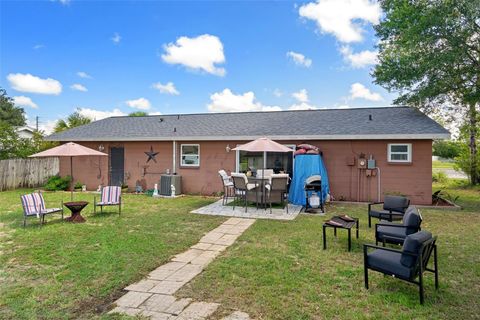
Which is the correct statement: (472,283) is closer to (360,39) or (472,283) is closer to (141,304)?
(141,304)

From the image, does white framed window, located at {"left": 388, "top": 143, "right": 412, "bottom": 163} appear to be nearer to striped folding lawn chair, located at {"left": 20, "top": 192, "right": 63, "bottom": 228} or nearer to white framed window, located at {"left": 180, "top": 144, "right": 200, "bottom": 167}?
white framed window, located at {"left": 180, "top": 144, "right": 200, "bottom": 167}

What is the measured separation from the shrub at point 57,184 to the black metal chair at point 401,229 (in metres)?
13.8

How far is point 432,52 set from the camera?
11.0 m

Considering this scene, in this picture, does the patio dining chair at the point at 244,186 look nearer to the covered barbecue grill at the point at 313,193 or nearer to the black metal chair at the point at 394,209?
the covered barbecue grill at the point at 313,193

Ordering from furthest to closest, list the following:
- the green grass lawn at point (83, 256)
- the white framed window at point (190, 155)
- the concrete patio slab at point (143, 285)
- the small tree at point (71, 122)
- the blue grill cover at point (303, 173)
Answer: the small tree at point (71, 122), the white framed window at point (190, 155), the blue grill cover at point (303, 173), the concrete patio slab at point (143, 285), the green grass lawn at point (83, 256)

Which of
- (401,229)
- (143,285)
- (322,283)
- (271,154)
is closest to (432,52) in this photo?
(271,154)

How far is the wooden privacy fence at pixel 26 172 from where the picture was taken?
44.7 feet

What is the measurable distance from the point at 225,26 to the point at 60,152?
10.3 meters

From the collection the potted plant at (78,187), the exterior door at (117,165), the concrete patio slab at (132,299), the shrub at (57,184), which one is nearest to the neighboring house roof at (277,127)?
the exterior door at (117,165)

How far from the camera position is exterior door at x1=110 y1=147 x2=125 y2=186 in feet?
44.5

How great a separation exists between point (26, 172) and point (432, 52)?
18861 mm

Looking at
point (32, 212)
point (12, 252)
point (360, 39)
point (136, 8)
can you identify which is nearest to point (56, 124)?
point (136, 8)

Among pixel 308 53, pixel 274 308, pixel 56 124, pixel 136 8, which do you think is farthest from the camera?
pixel 56 124

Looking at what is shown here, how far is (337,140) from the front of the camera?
10.8 meters
